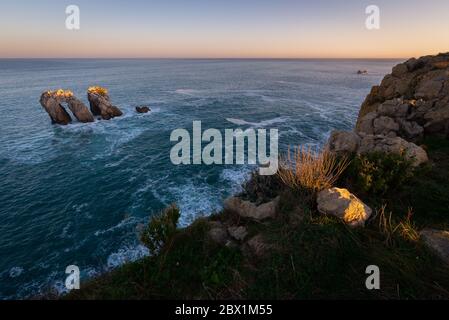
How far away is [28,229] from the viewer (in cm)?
1969

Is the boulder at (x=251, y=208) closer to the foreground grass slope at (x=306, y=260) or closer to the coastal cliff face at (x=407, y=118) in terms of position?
the foreground grass slope at (x=306, y=260)

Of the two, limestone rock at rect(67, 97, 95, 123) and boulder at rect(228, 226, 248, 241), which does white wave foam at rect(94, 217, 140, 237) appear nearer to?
boulder at rect(228, 226, 248, 241)

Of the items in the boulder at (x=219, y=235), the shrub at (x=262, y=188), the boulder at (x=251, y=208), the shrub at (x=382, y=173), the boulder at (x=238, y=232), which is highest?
the shrub at (x=382, y=173)

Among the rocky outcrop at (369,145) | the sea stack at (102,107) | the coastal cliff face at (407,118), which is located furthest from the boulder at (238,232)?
the sea stack at (102,107)

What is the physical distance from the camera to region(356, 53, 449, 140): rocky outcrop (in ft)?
53.6

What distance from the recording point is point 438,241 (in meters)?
6.27

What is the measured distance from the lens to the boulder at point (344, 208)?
22.2 ft

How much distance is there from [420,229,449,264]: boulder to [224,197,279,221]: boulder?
3898 millimetres

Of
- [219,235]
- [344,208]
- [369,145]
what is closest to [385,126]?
[369,145]

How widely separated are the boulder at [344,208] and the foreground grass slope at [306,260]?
23 centimetres

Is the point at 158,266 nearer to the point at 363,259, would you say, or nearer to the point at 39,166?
the point at 363,259

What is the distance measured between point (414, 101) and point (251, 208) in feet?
60.9

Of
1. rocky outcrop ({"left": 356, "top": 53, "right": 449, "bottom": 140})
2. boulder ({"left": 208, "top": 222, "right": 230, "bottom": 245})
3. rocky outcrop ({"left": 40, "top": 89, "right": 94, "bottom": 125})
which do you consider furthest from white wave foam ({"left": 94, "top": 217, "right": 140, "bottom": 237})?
rocky outcrop ({"left": 40, "top": 89, "right": 94, "bottom": 125})
